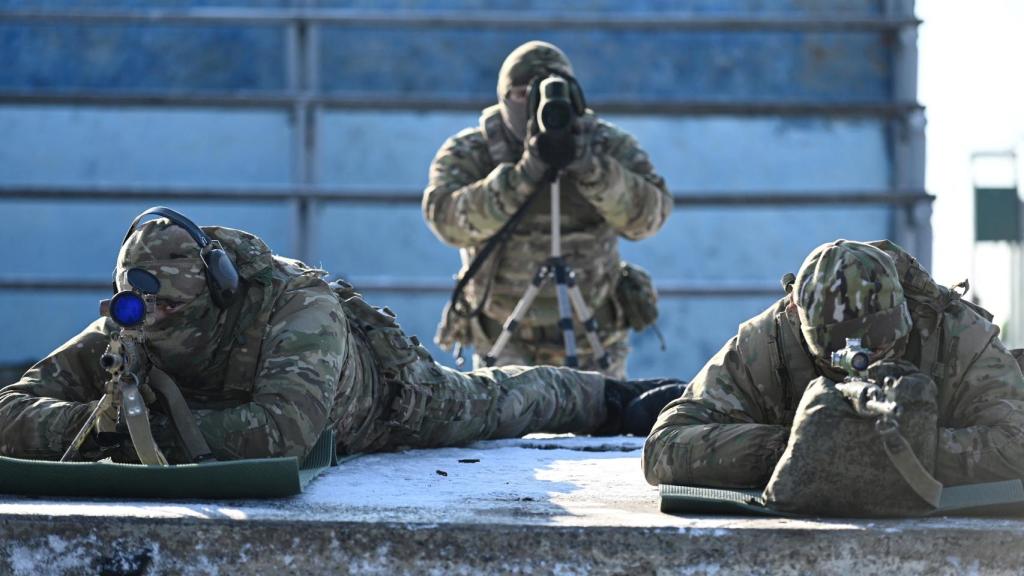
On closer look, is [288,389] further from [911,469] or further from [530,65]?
[530,65]

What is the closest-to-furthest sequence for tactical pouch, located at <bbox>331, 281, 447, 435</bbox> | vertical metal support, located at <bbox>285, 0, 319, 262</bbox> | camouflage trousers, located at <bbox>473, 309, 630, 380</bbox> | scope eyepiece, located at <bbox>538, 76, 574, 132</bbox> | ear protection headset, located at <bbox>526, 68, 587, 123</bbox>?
tactical pouch, located at <bbox>331, 281, 447, 435</bbox>, scope eyepiece, located at <bbox>538, 76, 574, 132</bbox>, ear protection headset, located at <bbox>526, 68, 587, 123</bbox>, camouflage trousers, located at <bbox>473, 309, 630, 380</bbox>, vertical metal support, located at <bbox>285, 0, 319, 262</bbox>

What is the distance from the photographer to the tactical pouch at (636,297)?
787 cm

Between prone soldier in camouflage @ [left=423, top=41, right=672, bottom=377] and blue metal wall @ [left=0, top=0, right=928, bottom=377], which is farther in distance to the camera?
blue metal wall @ [left=0, top=0, right=928, bottom=377]

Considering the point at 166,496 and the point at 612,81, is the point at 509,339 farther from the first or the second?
the point at 612,81

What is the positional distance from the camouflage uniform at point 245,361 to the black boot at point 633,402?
4.37ft

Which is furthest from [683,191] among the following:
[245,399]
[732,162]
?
[245,399]

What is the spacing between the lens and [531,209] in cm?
750

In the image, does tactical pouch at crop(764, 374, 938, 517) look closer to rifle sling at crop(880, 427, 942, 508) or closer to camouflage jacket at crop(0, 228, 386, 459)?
rifle sling at crop(880, 427, 942, 508)

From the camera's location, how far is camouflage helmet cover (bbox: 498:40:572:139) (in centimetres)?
722

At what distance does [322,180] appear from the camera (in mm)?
11914

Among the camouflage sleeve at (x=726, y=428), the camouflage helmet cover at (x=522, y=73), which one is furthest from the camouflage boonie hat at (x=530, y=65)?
the camouflage sleeve at (x=726, y=428)

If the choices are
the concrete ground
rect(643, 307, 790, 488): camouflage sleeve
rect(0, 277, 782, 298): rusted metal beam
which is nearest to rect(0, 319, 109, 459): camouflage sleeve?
the concrete ground

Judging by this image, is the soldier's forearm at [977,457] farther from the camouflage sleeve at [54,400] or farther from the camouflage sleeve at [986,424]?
the camouflage sleeve at [54,400]

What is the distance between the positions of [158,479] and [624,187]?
11.4 ft
